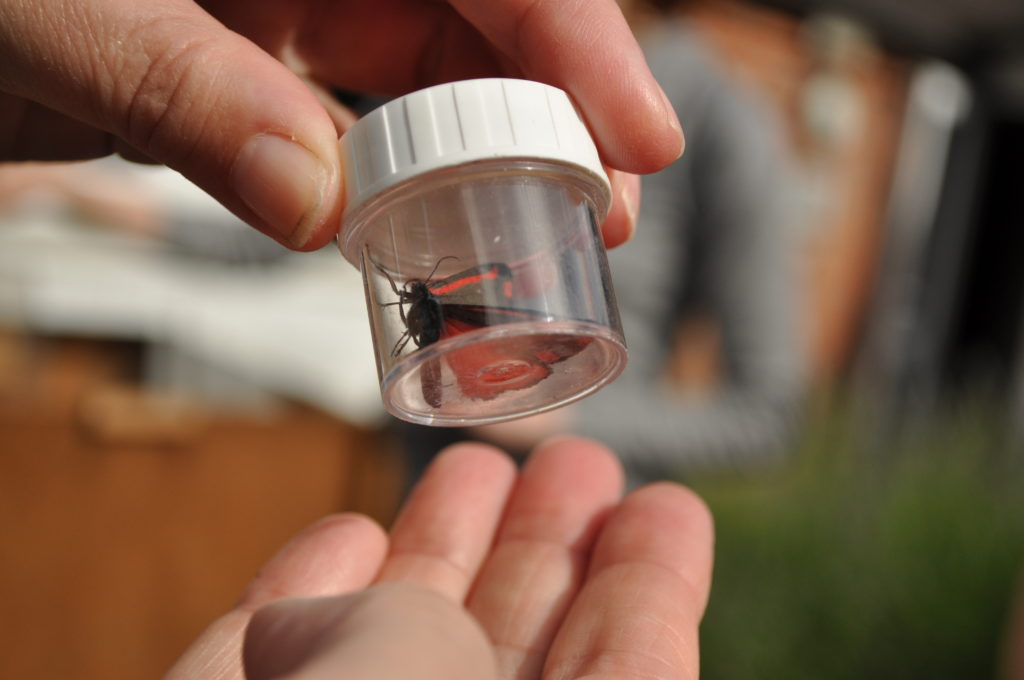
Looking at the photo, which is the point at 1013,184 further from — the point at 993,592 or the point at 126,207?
the point at 126,207

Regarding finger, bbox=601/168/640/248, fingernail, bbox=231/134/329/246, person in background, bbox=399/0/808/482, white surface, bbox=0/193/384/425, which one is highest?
fingernail, bbox=231/134/329/246

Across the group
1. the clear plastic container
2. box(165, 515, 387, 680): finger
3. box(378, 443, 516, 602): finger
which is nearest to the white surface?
box(378, 443, 516, 602): finger

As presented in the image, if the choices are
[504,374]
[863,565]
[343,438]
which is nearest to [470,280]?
[504,374]

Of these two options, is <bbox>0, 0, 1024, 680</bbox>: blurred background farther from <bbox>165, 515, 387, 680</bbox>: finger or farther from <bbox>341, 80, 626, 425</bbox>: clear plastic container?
<bbox>341, 80, 626, 425</bbox>: clear plastic container

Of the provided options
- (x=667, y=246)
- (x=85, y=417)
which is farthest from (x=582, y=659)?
(x=85, y=417)

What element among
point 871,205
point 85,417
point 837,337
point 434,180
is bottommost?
point 837,337

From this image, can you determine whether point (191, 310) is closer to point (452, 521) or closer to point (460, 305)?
point (452, 521)

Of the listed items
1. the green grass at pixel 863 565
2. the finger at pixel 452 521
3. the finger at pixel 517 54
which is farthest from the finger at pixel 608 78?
the green grass at pixel 863 565

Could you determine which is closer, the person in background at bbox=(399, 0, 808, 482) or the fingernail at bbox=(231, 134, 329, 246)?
the fingernail at bbox=(231, 134, 329, 246)
